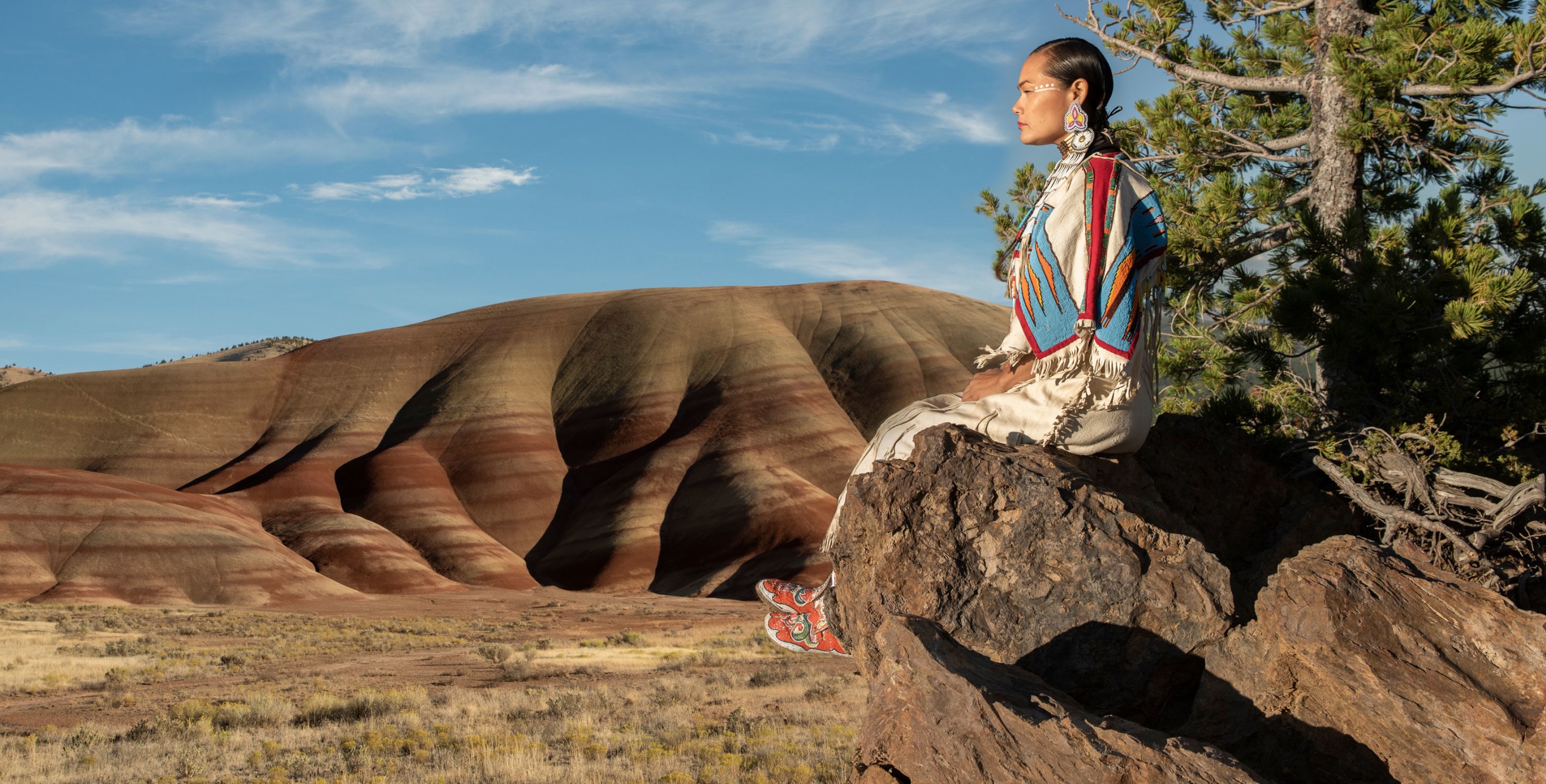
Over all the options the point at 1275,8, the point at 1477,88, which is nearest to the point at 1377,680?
the point at 1477,88

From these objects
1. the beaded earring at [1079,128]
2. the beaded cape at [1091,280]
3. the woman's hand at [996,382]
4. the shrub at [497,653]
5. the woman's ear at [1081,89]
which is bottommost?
the shrub at [497,653]

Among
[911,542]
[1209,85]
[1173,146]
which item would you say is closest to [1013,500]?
[911,542]

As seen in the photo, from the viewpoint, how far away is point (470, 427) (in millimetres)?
58625

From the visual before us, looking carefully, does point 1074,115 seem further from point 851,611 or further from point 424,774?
point 424,774

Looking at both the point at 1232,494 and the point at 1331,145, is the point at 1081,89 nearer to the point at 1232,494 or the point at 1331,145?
the point at 1232,494

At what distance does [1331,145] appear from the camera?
331 inches

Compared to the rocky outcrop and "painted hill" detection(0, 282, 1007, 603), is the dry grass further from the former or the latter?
"painted hill" detection(0, 282, 1007, 603)

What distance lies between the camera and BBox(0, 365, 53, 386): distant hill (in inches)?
3270

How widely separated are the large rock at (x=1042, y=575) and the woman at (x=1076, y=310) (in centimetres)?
42

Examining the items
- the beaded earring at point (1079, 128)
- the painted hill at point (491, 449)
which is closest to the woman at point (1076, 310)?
the beaded earring at point (1079, 128)

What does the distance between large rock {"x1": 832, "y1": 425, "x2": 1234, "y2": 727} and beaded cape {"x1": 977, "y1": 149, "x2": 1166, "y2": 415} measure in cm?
61

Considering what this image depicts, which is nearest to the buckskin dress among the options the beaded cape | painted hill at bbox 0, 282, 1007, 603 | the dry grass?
the beaded cape

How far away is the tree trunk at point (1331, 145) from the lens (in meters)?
8.33

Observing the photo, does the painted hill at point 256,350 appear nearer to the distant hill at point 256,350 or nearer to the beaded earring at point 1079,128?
the distant hill at point 256,350
